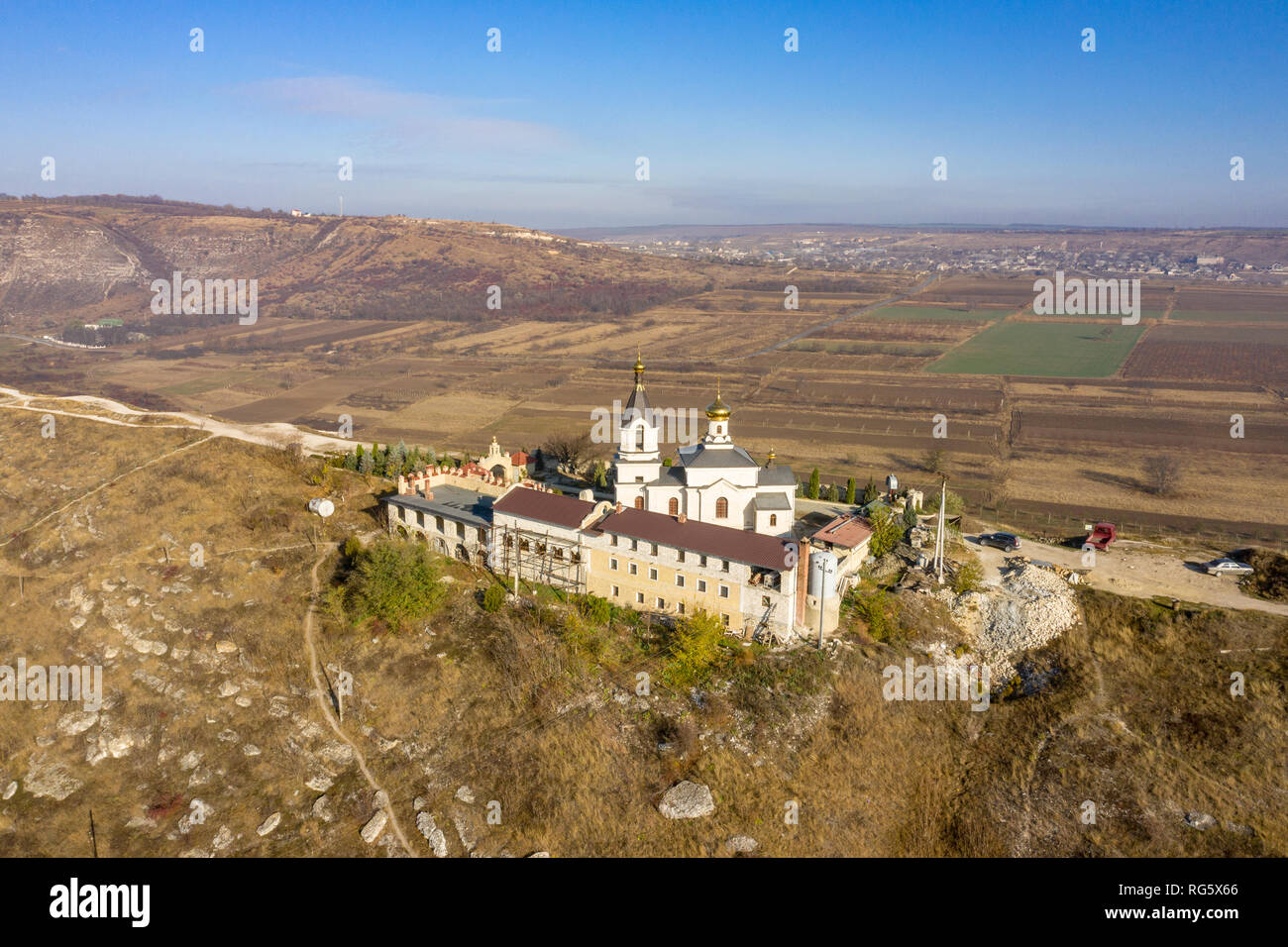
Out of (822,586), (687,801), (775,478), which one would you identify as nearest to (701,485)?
(775,478)

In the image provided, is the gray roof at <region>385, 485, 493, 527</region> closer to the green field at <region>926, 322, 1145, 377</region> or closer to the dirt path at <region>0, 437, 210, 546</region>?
the dirt path at <region>0, 437, 210, 546</region>

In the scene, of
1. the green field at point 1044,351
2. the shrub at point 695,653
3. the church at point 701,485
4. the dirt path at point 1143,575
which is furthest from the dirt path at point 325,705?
the green field at point 1044,351

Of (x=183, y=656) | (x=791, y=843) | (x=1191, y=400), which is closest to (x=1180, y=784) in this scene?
(x=791, y=843)

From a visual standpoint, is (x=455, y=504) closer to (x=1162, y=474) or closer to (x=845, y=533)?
(x=845, y=533)

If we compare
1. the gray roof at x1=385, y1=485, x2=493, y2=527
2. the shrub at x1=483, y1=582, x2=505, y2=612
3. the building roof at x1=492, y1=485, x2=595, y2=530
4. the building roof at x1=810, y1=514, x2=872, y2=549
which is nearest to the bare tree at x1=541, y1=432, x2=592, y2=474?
the gray roof at x1=385, y1=485, x2=493, y2=527

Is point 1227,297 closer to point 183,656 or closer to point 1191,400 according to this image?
point 1191,400
